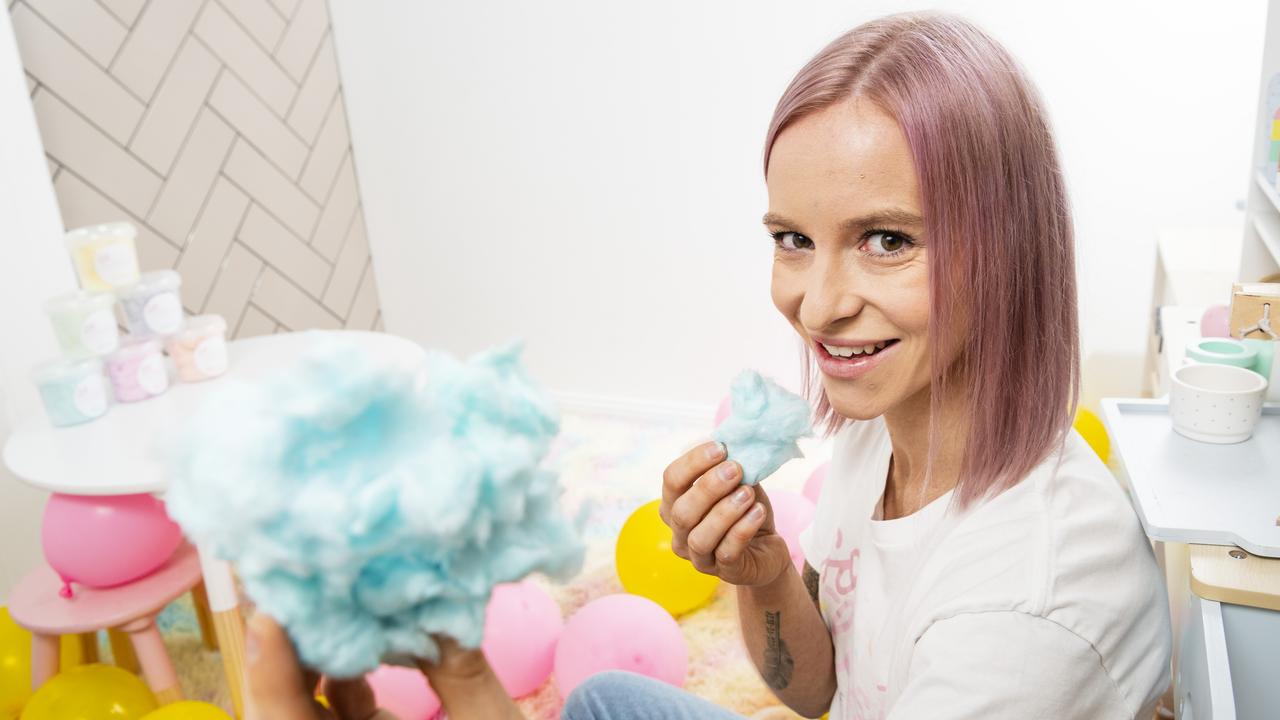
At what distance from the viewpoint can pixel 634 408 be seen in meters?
3.35

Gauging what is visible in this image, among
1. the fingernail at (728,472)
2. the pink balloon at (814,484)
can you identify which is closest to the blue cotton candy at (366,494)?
the fingernail at (728,472)

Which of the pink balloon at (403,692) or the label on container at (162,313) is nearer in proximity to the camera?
the pink balloon at (403,692)

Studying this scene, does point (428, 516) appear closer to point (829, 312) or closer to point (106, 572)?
point (829, 312)

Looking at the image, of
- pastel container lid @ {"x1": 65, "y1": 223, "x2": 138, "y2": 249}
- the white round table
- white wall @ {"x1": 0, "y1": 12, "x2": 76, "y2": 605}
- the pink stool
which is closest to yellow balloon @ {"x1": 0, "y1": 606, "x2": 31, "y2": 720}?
the pink stool

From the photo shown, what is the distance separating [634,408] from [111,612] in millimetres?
1813

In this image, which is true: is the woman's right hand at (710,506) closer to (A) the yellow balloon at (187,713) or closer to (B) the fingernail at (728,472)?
(B) the fingernail at (728,472)

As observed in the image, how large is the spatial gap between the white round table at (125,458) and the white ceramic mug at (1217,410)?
1.13 meters

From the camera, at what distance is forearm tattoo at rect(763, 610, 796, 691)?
120 cm

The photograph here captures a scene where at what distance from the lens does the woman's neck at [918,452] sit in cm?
104

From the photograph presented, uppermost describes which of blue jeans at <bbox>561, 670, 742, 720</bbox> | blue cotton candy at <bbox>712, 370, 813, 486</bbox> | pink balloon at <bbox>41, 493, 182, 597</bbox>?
blue cotton candy at <bbox>712, 370, 813, 486</bbox>

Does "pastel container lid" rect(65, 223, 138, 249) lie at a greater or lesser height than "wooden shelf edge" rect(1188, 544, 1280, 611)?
greater

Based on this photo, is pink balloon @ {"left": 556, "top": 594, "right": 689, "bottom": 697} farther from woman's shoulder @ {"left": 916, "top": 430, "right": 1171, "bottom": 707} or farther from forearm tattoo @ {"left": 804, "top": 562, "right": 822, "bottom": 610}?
woman's shoulder @ {"left": 916, "top": 430, "right": 1171, "bottom": 707}

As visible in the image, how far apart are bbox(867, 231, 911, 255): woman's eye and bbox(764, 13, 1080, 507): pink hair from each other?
31 millimetres

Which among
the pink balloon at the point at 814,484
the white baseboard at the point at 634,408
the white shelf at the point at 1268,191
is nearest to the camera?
the white shelf at the point at 1268,191
